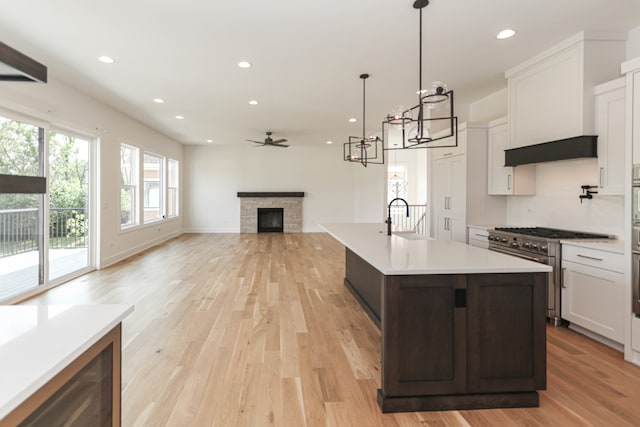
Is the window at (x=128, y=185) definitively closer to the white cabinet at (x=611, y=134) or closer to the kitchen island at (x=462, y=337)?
the kitchen island at (x=462, y=337)

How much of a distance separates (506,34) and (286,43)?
→ 7.25 ft

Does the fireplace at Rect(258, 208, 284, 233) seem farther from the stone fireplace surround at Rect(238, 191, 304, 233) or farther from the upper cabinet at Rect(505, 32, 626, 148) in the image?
the upper cabinet at Rect(505, 32, 626, 148)

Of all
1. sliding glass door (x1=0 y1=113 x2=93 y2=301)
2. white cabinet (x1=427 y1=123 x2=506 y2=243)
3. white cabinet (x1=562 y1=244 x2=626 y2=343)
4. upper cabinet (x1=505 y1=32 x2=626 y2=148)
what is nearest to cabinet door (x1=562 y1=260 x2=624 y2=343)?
white cabinet (x1=562 y1=244 x2=626 y2=343)

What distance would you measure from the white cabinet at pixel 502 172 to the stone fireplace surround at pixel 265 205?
6915 millimetres

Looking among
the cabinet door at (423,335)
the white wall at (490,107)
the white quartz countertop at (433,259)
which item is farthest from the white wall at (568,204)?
the cabinet door at (423,335)

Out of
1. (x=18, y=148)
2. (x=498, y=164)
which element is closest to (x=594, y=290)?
(x=498, y=164)

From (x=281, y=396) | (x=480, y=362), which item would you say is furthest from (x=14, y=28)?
(x=480, y=362)

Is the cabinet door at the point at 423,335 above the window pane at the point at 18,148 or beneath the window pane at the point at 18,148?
beneath

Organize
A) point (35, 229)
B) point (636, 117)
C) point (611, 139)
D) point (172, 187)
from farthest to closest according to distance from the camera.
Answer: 1. point (172, 187)
2. point (35, 229)
3. point (611, 139)
4. point (636, 117)

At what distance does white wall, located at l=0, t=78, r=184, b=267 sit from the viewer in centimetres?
429

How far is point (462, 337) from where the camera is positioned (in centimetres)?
210

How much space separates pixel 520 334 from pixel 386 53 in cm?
318

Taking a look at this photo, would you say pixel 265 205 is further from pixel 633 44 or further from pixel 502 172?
pixel 633 44

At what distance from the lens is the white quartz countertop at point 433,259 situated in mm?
2059
